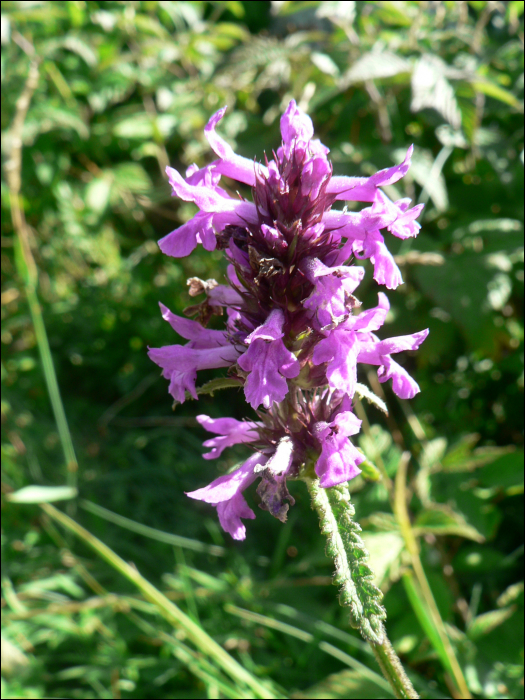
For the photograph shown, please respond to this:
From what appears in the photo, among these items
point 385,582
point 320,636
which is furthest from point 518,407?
point 320,636

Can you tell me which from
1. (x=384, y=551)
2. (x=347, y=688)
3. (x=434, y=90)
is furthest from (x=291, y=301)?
(x=434, y=90)

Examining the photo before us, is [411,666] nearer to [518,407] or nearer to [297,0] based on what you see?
[518,407]

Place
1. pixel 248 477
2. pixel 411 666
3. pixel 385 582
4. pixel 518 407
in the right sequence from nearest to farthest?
pixel 248 477 → pixel 385 582 → pixel 411 666 → pixel 518 407

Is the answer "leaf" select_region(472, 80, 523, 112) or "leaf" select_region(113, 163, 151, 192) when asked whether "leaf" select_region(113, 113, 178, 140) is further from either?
"leaf" select_region(472, 80, 523, 112)

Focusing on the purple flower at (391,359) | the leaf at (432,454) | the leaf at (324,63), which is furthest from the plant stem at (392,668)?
the leaf at (324,63)

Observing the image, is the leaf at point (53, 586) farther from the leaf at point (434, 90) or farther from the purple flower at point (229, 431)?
the leaf at point (434, 90)

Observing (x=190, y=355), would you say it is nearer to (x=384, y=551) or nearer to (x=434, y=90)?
(x=384, y=551)
